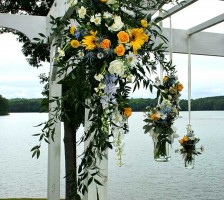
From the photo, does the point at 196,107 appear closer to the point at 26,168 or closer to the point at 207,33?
the point at 207,33

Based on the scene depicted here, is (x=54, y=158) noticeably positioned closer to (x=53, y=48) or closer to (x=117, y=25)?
(x=53, y=48)

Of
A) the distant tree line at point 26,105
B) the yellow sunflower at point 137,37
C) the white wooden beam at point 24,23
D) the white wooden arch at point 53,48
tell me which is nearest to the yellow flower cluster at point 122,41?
the yellow sunflower at point 137,37

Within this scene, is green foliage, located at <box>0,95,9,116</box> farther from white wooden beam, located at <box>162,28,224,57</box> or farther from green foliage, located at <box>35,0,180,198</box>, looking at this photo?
green foliage, located at <box>35,0,180,198</box>

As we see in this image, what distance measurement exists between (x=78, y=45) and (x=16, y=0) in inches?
131

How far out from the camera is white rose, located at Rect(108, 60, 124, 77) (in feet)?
4.40

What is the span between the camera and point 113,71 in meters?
1.36

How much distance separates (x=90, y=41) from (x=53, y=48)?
4.61ft

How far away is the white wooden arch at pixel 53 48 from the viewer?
2.50 metres

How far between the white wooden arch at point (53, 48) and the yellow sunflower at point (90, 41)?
47 centimetres

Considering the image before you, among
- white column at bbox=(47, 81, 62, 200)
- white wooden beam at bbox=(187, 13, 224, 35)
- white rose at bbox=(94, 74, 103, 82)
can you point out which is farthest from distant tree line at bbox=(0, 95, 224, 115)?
white rose at bbox=(94, 74, 103, 82)

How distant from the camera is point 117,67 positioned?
4.40ft

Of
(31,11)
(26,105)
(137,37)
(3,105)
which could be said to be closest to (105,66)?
(137,37)

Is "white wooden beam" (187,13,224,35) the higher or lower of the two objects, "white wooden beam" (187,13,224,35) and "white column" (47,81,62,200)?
the higher

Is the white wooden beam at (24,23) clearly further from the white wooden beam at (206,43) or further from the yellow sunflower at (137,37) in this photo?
the yellow sunflower at (137,37)
